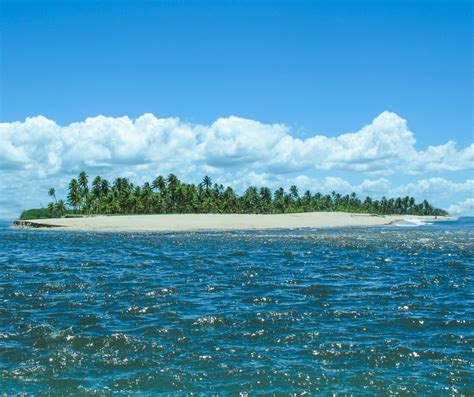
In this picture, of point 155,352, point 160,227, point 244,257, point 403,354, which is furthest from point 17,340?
point 160,227

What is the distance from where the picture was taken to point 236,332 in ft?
52.0

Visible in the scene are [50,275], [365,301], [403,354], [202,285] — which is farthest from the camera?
[50,275]

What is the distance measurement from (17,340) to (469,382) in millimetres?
12410

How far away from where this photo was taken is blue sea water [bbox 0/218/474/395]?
11609mm

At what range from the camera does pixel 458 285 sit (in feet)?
83.7

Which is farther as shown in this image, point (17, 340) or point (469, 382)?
point (17, 340)

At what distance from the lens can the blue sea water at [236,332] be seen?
11.6 meters

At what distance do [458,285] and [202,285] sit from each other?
513 inches

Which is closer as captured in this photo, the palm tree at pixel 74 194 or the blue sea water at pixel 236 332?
the blue sea water at pixel 236 332

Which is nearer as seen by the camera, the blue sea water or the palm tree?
the blue sea water

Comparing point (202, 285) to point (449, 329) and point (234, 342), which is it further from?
point (449, 329)

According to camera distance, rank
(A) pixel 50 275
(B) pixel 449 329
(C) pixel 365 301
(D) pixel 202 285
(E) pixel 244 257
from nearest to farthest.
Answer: (B) pixel 449 329, (C) pixel 365 301, (D) pixel 202 285, (A) pixel 50 275, (E) pixel 244 257

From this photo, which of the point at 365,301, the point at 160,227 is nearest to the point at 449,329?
the point at 365,301

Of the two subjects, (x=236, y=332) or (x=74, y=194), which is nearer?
(x=236, y=332)
